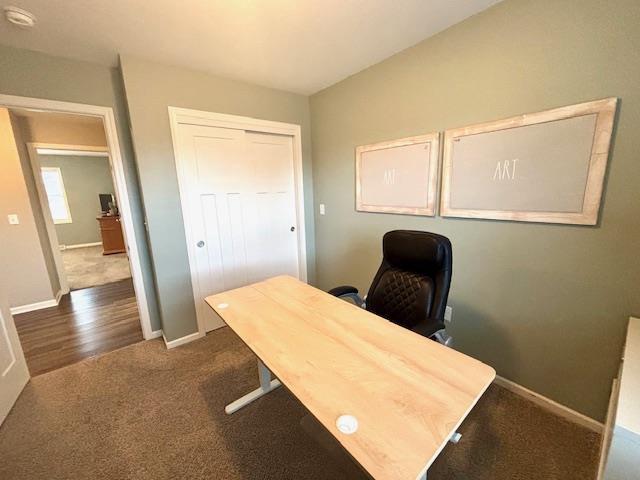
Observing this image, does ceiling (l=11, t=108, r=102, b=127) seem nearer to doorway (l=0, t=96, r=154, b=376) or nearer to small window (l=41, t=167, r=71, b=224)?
doorway (l=0, t=96, r=154, b=376)

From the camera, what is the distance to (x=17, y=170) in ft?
9.94

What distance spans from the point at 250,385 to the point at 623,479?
1848mm

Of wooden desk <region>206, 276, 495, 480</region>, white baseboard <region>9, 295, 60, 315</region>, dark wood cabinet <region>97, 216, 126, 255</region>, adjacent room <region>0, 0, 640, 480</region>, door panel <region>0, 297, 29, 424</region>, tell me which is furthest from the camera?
dark wood cabinet <region>97, 216, 126, 255</region>

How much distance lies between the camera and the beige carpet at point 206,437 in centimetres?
129

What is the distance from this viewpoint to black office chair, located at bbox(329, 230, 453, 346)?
4.63 feet

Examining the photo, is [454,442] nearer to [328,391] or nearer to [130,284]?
→ [328,391]

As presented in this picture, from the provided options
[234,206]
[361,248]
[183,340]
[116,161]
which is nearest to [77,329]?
[183,340]

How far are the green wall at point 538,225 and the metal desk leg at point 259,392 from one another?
145 cm

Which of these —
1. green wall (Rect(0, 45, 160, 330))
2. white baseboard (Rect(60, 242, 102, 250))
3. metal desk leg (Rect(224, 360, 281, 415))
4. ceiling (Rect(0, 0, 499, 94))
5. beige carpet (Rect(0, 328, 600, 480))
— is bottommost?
beige carpet (Rect(0, 328, 600, 480))

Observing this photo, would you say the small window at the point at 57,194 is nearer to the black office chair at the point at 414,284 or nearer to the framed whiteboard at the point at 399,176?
the framed whiteboard at the point at 399,176

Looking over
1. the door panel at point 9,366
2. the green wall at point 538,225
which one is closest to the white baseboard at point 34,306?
the door panel at point 9,366

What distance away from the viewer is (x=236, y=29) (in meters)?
1.65

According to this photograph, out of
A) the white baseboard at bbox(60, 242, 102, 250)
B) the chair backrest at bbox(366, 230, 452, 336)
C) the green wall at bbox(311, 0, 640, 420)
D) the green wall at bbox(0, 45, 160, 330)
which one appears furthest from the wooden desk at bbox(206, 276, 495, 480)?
the white baseboard at bbox(60, 242, 102, 250)

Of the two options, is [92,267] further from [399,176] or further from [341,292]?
[399,176]
